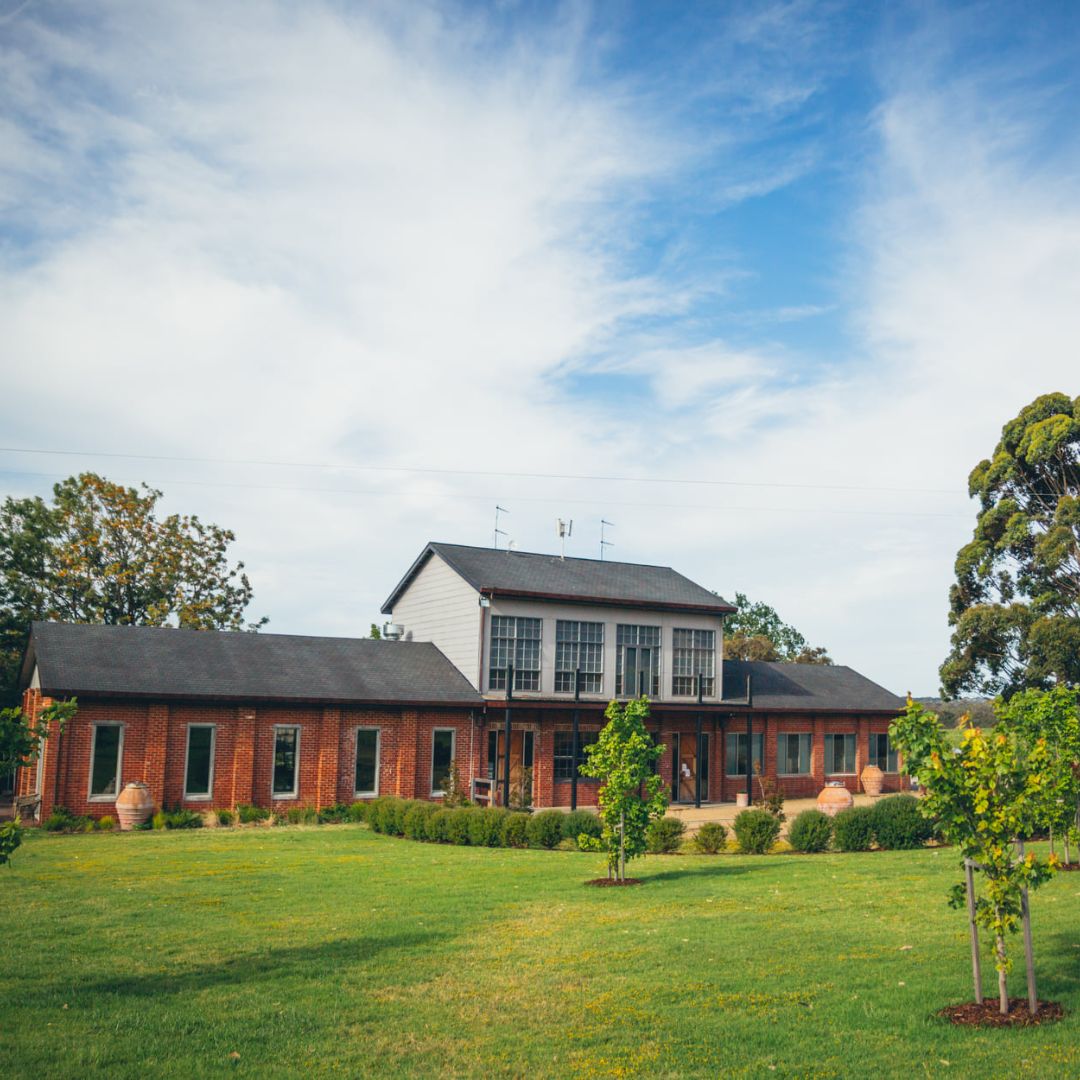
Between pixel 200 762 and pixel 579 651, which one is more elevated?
pixel 579 651

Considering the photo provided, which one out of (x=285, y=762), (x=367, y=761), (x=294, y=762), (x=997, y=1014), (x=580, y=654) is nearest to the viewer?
(x=997, y=1014)

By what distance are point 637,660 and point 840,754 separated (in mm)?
11094

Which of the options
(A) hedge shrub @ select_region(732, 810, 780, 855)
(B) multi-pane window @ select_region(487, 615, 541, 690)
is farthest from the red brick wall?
(A) hedge shrub @ select_region(732, 810, 780, 855)

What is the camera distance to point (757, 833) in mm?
22625

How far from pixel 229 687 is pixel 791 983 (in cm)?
2256

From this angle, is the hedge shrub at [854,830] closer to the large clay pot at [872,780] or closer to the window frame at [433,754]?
the window frame at [433,754]

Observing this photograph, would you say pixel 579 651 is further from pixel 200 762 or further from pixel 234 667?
pixel 200 762

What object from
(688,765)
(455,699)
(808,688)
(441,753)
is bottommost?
(688,765)

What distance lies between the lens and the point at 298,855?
21.7m

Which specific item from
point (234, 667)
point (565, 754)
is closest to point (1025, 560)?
point (565, 754)

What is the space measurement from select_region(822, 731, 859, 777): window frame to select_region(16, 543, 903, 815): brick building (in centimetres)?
8

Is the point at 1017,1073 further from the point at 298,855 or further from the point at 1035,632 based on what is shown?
the point at 1035,632

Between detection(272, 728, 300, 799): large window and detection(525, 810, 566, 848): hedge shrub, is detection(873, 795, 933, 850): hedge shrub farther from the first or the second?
detection(272, 728, 300, 799): large window

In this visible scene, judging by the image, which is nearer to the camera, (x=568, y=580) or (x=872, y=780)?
(x=568, y=580)
